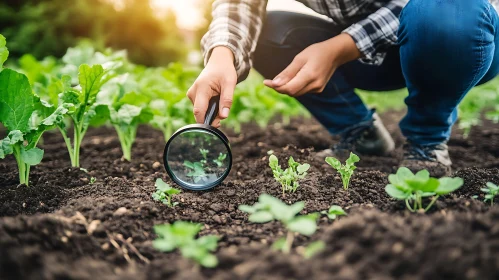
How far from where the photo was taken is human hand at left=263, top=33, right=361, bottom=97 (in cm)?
196

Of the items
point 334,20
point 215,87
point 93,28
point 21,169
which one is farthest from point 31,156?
point 93,28

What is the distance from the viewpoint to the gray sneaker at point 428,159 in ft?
7.23

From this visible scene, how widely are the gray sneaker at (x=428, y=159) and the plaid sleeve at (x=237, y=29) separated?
1.02 meters

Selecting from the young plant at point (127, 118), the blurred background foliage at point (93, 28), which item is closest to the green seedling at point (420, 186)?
the young plant at point (127, 118)

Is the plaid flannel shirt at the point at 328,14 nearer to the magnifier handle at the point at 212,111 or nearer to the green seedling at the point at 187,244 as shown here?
the magnifier handle at the point at 212,111

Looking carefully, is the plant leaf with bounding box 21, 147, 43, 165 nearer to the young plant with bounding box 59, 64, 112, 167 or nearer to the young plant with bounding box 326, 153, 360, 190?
the young plant with bounding box 59, 64, 112, 167

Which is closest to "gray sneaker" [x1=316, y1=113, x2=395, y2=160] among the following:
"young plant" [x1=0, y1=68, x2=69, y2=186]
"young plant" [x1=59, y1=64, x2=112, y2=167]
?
"young plant" [x1=59, y1=64, x2=112, y2=167]

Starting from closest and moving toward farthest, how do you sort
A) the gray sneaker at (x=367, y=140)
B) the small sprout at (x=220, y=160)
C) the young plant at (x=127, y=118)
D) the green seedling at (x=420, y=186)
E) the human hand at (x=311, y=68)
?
1. the green seedling at (x=420, y=186)
2. the small sprout at (x=220, y=160)
3. the human hand at (x=311, y=68)
4. the young plant at (x=127, y=118)
5. the gray sneaker at (x=367, y=140)

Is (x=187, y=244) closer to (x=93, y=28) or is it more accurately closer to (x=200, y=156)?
(x=200, y=156)

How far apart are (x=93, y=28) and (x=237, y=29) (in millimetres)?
8450

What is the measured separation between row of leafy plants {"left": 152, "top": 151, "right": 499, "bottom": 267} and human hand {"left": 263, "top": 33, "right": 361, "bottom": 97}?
376mm

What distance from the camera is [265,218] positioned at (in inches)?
45.4

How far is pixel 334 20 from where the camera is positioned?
→ 2.48 m

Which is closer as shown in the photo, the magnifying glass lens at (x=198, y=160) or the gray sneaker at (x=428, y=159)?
the magnifying glass lens at (x=198, y=160)
